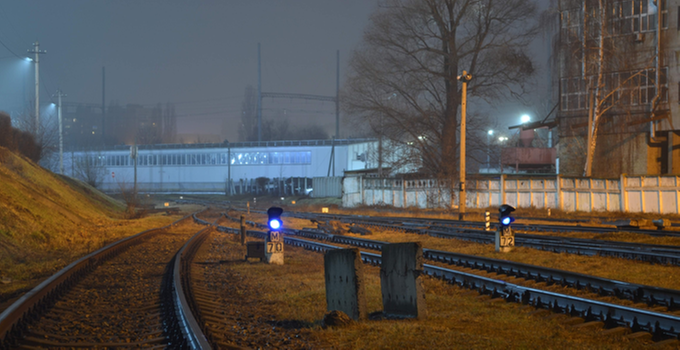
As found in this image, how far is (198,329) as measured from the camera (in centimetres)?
611

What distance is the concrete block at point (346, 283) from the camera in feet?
23.5

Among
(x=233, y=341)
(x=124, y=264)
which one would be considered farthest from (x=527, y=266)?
(x=124, y=264)

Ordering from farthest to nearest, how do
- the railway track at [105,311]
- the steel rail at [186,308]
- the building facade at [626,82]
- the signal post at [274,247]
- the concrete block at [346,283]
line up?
1. the building facade at [626,82]
2. the signal post at [274,247]
3. the concrete block at [346,283]
4. the railway track at [105,311]
5. the steel rail at [186,308]

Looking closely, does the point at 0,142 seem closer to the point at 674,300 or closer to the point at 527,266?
the point at 527,266

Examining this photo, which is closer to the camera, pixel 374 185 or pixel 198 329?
pixel 198 329

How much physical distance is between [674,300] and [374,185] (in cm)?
3286

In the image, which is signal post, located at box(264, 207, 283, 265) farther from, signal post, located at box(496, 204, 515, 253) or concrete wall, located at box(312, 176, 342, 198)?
concrete wall, located at box(312, 176, 342, 198)

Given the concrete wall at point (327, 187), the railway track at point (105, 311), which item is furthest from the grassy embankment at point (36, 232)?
the concrete wall at point (327, 187)

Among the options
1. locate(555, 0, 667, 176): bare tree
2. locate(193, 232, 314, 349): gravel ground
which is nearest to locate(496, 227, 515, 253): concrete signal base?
locate(193, 232, 314, 349): gravel ground

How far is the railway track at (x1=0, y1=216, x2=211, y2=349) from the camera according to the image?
20.3 feet

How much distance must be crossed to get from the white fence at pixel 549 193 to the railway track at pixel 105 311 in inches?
881

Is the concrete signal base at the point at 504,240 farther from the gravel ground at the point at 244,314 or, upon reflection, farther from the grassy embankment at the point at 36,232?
the grassy embankment at the point at 36,232

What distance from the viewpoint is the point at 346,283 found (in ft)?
23.9

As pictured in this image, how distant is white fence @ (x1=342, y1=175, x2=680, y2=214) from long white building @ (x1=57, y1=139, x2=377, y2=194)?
34.3 m
